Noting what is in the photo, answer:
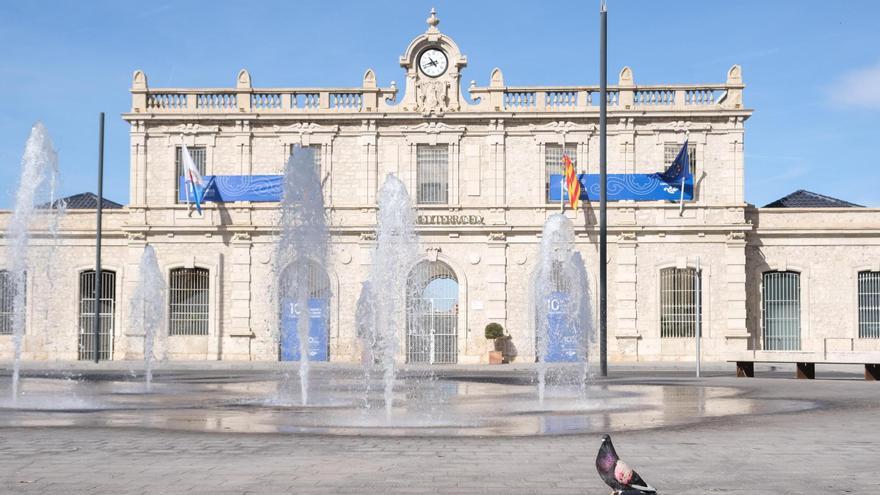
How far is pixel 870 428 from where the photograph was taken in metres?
14.2

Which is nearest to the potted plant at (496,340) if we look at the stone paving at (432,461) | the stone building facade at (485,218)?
the stone building facade at (485,218)

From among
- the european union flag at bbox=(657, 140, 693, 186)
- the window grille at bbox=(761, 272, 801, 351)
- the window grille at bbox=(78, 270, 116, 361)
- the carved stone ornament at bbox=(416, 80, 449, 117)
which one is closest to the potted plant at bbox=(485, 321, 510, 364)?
the european union flag at bbox=(657, 140, 693, 186)

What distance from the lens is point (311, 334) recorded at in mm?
38781

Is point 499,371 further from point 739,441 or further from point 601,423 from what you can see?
point 739,441

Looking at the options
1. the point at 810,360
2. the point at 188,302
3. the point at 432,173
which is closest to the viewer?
the point at 810,360

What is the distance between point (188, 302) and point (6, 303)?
7.33 metres

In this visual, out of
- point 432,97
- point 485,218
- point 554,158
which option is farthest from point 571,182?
point 432,97

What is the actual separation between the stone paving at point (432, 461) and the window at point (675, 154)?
2480cm

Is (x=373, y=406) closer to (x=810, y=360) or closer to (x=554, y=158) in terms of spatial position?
(x=810, y=360)

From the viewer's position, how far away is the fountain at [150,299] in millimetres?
37750

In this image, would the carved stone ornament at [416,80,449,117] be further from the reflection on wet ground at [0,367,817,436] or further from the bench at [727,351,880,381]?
the bench at [727,351,880,381]

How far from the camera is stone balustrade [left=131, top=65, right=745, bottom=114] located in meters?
38.5

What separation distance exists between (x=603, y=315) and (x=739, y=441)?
A: 45.7 feet

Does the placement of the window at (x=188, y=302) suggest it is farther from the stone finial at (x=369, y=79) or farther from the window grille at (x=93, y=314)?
the stone finial at (x=369, y=79)
